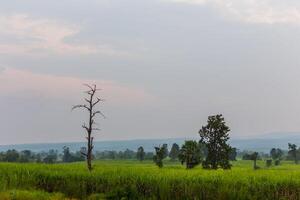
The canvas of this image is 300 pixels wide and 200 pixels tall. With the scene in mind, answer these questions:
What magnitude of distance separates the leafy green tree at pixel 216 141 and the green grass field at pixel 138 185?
20.3 m

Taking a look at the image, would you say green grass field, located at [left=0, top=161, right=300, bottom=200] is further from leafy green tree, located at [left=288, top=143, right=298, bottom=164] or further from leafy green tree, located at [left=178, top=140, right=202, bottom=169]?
leafy green tree, located at [left=288, top=143, right=298, bottom=164]

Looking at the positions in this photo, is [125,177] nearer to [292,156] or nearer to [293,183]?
[293,183]

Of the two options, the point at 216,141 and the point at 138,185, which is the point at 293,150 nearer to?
the point at 216,141

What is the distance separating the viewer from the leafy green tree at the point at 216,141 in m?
46.6

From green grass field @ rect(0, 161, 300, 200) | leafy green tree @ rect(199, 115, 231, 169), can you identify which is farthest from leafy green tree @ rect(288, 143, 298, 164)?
green grass field @ rect(0, 161, 300, 200)

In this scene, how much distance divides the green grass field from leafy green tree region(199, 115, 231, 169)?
20.3 meters

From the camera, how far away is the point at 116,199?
2441cm

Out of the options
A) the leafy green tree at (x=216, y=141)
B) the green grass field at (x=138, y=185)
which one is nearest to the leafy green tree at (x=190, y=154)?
the leafy green tree at (x=216, y=141)

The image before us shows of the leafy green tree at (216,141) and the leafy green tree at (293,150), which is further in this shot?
the leafy green tree at (293,150)

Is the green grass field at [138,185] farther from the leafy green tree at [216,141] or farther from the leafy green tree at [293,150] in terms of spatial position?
the leafy green tree at [293,150]

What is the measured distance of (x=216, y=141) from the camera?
47031mm

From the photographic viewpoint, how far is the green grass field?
22.9 m

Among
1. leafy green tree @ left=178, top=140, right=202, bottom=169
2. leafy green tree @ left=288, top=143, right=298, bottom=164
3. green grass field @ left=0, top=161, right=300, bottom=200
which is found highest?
leafy green tree @ left=288, top=143, right=298, bottom=164

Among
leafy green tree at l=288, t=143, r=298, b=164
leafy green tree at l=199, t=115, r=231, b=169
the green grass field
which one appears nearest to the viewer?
the green grass field
